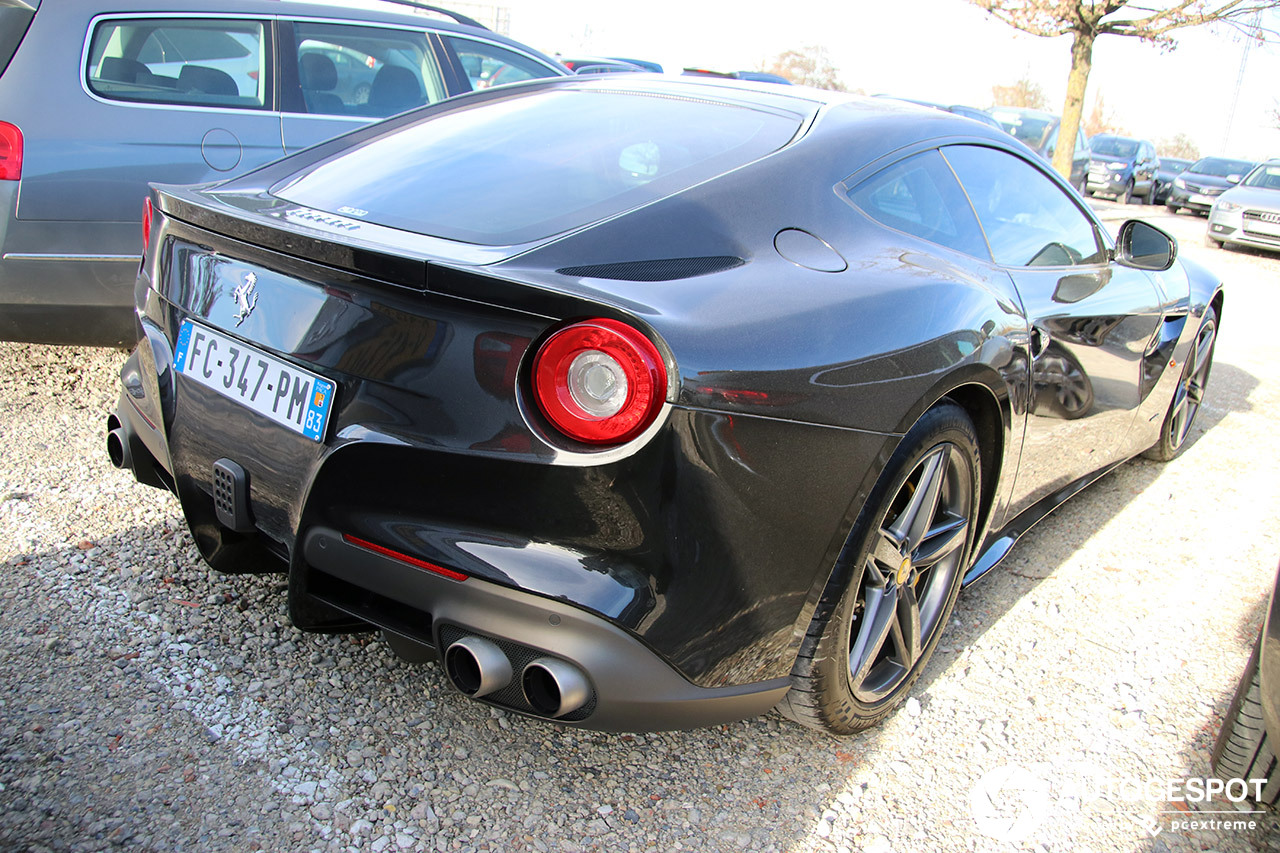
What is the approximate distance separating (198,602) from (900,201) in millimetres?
2008

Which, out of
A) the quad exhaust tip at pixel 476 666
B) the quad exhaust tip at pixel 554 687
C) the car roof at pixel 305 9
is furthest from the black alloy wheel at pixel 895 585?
the car roof at pixel 305 9

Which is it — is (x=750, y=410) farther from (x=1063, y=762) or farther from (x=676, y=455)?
(x=1063, y=762)

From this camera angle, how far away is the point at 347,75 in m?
4.34

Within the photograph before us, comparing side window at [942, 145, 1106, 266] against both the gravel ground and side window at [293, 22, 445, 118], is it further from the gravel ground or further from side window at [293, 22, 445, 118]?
side window at [293, 22, 445, 118]

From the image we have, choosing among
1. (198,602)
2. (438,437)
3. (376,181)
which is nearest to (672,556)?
(438,437)

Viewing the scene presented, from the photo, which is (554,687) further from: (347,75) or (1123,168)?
(1123,168)

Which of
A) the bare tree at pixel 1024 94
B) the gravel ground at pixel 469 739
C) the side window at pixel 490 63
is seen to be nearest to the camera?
the gravel ground at pixel 469 739

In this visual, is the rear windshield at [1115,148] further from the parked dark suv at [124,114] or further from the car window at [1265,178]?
the parked dark suv at [124,114]

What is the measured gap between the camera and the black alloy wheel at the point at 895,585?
6.34 feet

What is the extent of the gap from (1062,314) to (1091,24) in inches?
588

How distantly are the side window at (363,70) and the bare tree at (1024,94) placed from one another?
52.3 m

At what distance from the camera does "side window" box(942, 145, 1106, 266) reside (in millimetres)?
2666

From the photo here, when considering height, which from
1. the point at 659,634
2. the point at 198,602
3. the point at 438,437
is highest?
the point at 438,437

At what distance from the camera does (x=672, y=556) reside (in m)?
1.60
